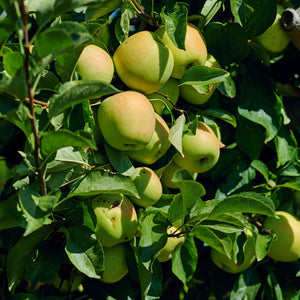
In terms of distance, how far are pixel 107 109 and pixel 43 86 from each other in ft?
0.47

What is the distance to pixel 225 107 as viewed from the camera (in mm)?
1351

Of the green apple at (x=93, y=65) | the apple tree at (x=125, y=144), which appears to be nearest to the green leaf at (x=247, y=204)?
the apple tree at (x=125, y=144)

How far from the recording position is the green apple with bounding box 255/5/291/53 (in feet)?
4.06

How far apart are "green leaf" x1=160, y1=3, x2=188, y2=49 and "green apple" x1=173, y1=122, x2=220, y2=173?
8.2 inches

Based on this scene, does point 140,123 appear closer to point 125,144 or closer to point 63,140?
point 125,144

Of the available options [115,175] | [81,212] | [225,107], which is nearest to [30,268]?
[81,212]

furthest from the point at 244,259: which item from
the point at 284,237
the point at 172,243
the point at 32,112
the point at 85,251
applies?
the point at 32,112

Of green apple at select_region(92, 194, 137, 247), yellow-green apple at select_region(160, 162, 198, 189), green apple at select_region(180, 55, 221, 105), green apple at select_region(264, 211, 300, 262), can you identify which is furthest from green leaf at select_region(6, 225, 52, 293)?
green apple at select_region(264, 211, 300, 262)

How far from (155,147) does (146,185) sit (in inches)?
3.4

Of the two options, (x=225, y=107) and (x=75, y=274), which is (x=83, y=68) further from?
(x=225, y=107)

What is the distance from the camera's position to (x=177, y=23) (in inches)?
37.2

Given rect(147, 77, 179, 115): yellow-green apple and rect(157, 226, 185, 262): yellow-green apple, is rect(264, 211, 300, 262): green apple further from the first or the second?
rect(147, 77, 179, 115): yellow-green apple

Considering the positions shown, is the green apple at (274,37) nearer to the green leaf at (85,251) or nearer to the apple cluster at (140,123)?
the apple cluster at (140,123)


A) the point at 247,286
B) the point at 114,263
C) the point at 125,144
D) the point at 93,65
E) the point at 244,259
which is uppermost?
the point at 93,65
